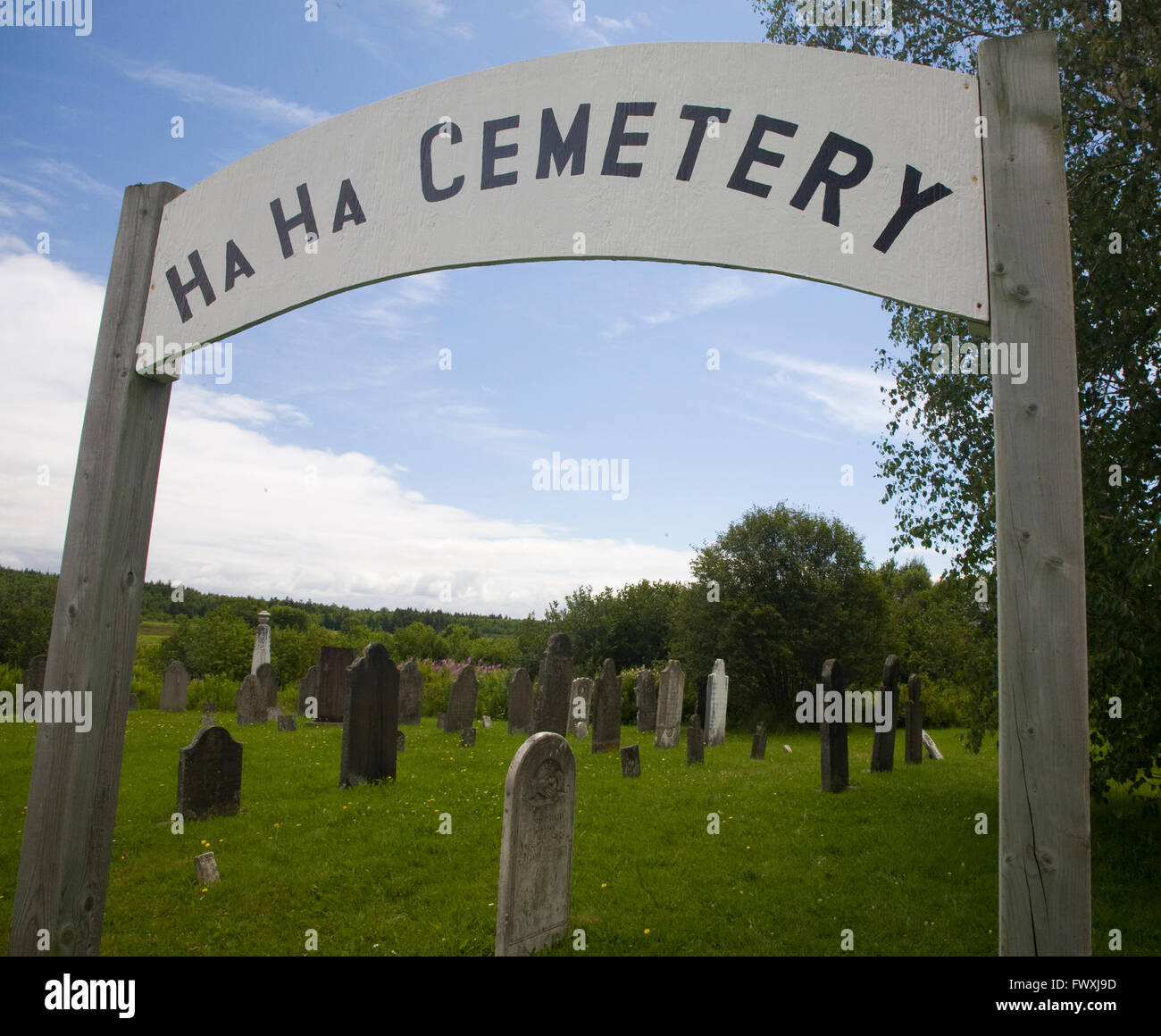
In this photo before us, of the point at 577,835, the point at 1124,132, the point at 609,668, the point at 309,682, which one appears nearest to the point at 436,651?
the point at 309,682

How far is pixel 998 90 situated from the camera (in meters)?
2.39

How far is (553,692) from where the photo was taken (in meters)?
13.9

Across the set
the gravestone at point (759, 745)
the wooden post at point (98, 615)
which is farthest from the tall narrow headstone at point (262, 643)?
Answer: the wooden post at point (98, 615)

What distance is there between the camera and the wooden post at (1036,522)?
2.14m

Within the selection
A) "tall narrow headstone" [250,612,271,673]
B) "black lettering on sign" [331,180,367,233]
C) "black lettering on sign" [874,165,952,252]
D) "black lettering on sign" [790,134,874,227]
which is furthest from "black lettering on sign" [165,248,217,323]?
"tall narrow headstone" [250,612,271,673]

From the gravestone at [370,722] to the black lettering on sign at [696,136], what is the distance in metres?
8.09

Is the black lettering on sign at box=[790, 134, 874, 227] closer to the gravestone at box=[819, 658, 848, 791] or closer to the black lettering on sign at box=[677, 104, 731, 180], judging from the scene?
the black lettering on sign at box=[677, 104, 731, 180]

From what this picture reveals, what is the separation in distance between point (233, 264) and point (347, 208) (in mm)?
609

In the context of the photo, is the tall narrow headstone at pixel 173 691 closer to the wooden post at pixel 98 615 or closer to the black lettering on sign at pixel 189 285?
the wooden post at pixel 98 615

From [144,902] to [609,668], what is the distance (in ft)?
30.5

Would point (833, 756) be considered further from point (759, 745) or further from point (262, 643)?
point (262, 643)

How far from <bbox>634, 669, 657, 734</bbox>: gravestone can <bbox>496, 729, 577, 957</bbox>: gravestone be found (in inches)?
558

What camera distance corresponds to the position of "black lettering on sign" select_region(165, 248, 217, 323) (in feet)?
10.9

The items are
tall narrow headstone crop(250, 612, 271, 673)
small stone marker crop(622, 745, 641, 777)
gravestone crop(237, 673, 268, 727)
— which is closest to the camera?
small stone marker crop(622, 745, 641, 777)
